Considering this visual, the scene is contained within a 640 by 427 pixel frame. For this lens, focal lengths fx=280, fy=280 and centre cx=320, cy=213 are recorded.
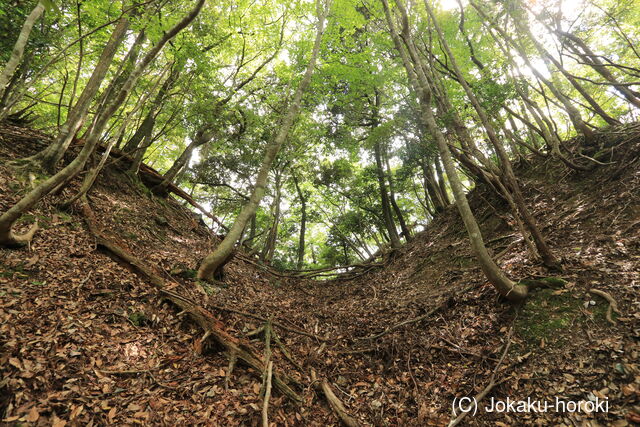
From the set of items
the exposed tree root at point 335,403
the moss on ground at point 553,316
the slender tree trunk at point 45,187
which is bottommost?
the exposed tree root at point 335,403

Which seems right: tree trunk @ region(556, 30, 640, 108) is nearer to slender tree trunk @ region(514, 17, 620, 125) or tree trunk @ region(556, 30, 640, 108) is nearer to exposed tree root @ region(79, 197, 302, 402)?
slender tree trunk @ region(514, 17, 620, 125)

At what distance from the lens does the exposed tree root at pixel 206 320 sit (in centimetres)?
445

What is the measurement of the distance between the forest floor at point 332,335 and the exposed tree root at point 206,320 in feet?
0.40

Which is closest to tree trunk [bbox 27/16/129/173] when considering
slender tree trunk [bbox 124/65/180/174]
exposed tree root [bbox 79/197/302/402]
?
exposed tree root [bbox 79/197/302/402]

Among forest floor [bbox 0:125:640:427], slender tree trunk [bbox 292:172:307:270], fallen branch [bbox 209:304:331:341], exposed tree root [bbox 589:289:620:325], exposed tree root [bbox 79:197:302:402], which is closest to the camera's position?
forest floor [bbox 0:125:640:427]

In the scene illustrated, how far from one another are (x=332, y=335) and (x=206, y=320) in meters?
2.96

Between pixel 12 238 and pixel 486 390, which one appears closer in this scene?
pixel 486 390

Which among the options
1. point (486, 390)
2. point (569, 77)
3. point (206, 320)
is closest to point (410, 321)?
point (486, 390)

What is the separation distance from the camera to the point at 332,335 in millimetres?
6531

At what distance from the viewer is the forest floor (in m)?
3.24

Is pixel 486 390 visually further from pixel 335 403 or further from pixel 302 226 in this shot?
pixel 302 226

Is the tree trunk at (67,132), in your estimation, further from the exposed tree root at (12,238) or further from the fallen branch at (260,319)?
the fallen branch at (260,319)

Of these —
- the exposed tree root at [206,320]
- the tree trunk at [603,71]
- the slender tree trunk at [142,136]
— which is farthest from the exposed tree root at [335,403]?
the slender tree trunk at [142,136]

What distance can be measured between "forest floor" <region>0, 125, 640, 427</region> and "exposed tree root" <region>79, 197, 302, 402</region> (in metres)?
0.12
